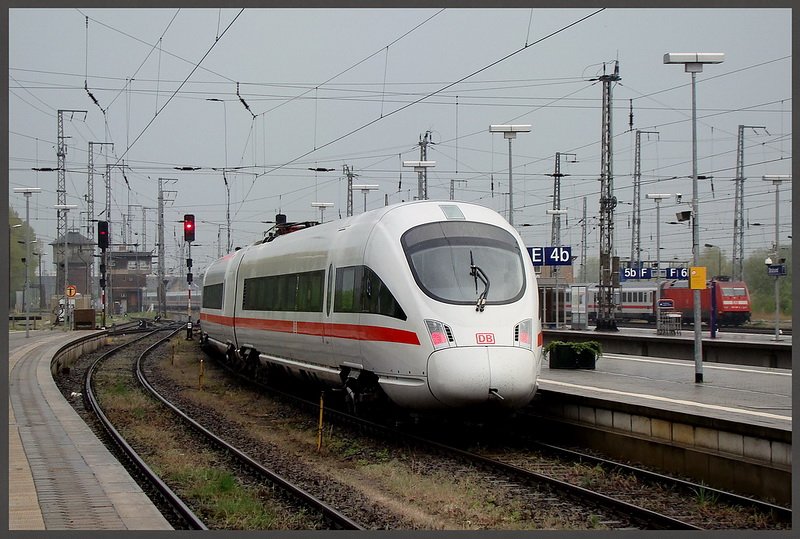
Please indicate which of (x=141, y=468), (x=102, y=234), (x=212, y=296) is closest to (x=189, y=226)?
(x=212, y=296)

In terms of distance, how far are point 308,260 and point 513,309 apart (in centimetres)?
624

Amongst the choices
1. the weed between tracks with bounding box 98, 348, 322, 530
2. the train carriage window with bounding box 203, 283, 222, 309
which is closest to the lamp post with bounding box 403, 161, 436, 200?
the train carriage window with bounding box 203, 283, 222, 309

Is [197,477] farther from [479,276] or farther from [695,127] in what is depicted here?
[695,127]

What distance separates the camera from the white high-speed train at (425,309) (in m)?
13.2

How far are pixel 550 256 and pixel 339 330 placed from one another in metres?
12.5

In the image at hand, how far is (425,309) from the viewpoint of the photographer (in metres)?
13.5

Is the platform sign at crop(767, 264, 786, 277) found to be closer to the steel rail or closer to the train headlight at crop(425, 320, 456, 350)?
the steel rail

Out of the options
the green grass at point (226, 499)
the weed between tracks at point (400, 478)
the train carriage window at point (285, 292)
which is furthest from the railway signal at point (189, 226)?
the green grass at point (226, 499)

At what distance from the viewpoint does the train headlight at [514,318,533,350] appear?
13.5 metres

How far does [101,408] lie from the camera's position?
21281mm

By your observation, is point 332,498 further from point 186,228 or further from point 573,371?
point 186,228

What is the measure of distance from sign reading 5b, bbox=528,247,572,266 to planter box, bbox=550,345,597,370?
18.9 feet

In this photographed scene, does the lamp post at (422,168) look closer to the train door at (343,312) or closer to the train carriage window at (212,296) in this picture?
the train carriage window at (212,296)

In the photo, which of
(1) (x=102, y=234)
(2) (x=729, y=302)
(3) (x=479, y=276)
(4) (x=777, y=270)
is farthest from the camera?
(2) (x=729, y=302)
